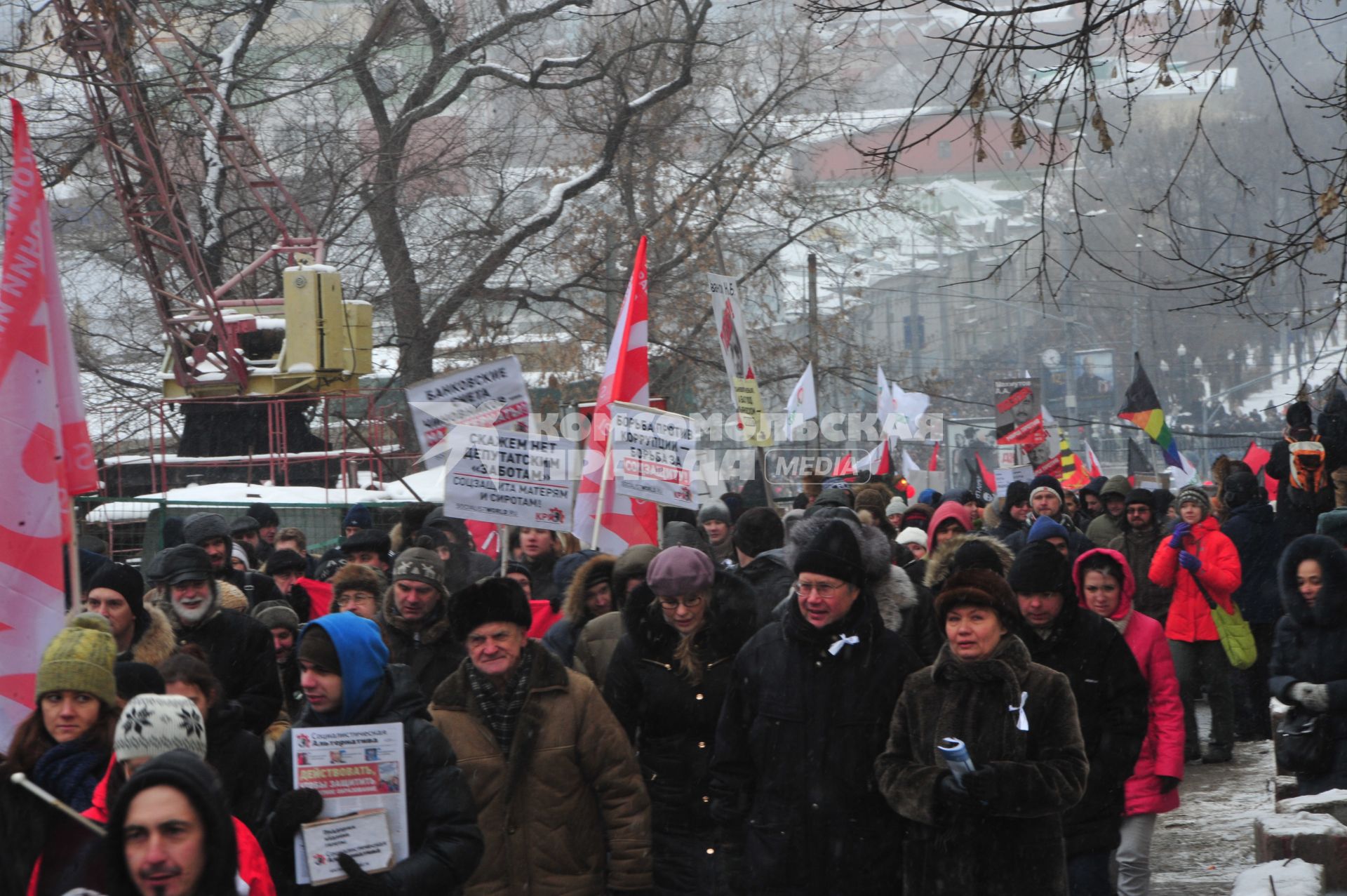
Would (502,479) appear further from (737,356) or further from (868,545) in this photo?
(737,356)

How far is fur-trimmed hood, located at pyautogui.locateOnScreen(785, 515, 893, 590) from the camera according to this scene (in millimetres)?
5609

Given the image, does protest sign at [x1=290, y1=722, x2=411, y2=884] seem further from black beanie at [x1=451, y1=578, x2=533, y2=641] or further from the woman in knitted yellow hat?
black beanie at [x1=451, y1=578, x2=533, y2=641]

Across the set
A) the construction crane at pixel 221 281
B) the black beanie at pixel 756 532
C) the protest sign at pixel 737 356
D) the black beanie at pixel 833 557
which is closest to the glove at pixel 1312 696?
the black beanie at pixel 756 532

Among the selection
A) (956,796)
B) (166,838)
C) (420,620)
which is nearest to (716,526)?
(420,620)

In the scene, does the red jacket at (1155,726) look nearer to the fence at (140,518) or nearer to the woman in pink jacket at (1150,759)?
the woman in pink jacket at (1150,759)

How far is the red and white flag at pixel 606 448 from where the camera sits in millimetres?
9164

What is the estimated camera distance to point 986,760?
4.57m

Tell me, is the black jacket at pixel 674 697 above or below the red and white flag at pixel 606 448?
below

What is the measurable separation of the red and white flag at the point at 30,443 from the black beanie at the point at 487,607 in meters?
1.46

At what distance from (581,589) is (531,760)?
1668mm

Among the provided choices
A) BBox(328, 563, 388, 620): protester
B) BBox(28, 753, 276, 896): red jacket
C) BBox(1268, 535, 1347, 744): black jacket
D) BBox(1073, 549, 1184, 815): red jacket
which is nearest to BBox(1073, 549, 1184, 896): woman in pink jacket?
BBox(1073, 549, 1184, 815): red jacket

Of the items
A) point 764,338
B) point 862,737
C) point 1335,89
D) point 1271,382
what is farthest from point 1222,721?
point 1271,382

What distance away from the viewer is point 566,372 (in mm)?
32750

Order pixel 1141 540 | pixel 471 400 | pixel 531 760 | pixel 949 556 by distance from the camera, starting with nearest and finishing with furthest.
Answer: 1. pixel 531 760
2. pixel 949 556
3. pixel 471 400
4. pixel 1141 540
